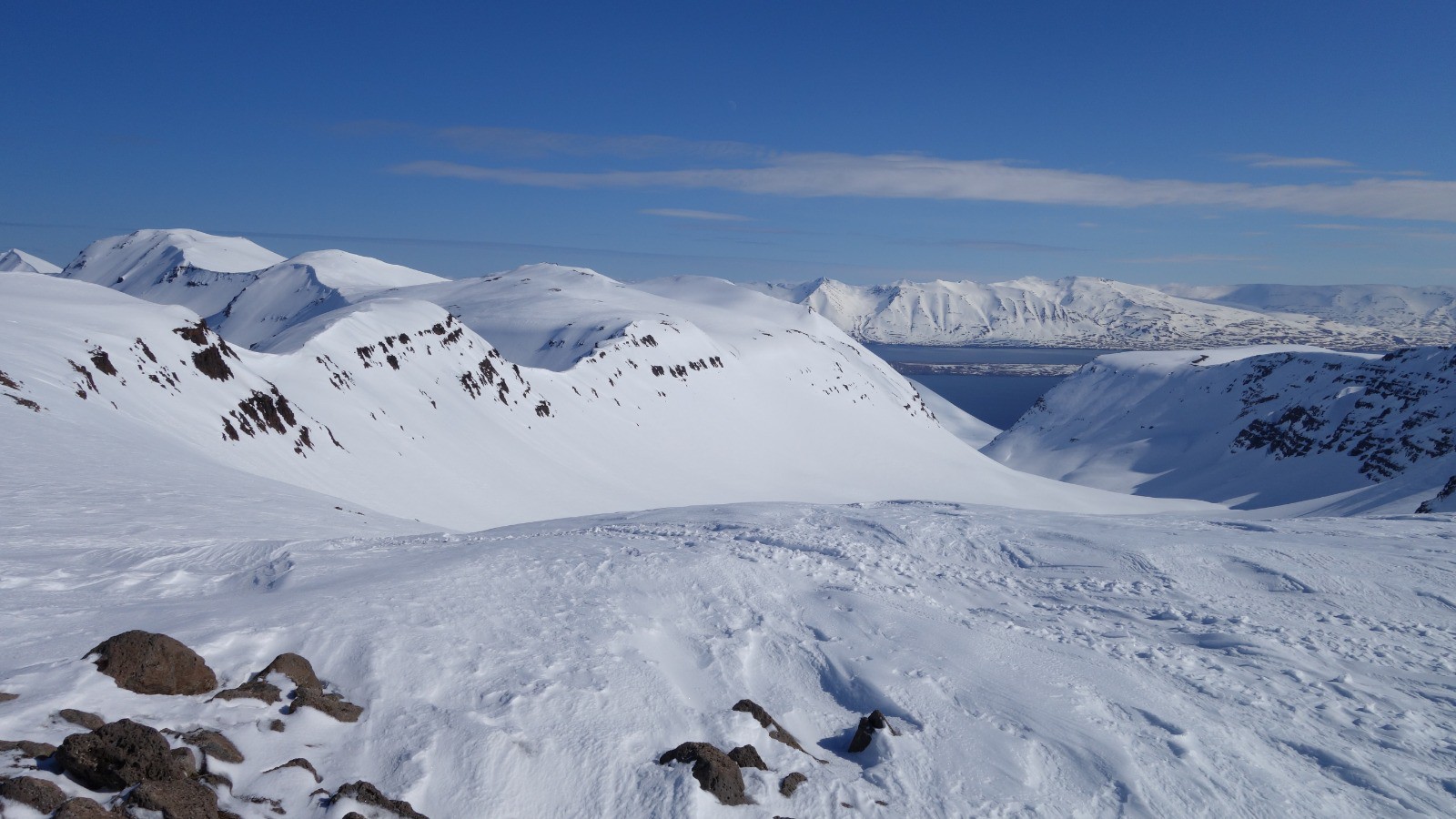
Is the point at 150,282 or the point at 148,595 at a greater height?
the point at 150,282

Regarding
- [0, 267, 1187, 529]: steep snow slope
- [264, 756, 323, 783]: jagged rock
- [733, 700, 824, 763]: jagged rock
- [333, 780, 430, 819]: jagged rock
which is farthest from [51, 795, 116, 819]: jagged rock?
[0, 267, 1187, 529]: steep snow slope

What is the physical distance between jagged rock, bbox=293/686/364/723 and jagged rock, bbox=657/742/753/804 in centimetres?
268

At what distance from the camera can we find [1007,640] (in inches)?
398

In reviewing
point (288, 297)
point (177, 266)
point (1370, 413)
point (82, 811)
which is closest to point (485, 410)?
point (82, 811)

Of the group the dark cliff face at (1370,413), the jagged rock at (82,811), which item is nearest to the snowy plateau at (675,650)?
the jagged rock at (82,811)

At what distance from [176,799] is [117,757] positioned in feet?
1.70

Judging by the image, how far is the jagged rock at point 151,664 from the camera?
6445 millimetres

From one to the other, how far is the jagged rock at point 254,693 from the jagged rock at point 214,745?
55 cm

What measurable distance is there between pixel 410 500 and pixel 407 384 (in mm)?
16000

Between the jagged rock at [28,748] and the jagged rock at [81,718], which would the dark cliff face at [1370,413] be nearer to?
the jagged rock at [81,718]

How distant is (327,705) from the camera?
685 centimetres

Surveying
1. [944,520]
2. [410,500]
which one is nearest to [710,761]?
[944,520]

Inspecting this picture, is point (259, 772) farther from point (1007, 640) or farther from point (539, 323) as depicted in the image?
point (539, 323)

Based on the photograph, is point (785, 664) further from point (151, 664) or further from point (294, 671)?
point (151, 664)
